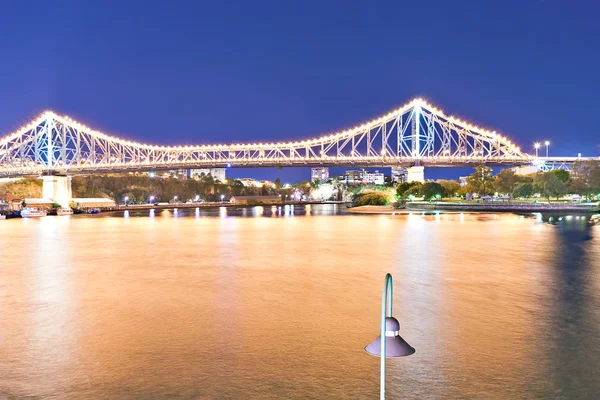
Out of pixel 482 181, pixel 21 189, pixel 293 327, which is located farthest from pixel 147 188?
pixel 293 327

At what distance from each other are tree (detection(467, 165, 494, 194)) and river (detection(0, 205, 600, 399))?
6047 centimetres

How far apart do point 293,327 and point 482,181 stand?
74095mm

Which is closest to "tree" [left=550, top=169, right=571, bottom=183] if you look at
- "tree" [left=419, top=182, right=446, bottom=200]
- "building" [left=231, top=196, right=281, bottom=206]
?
"tree" [left=419, top=182, right=446, bottom=200]

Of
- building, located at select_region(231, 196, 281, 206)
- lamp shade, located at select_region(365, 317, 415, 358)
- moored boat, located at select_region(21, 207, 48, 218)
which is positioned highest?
building, located at select_region(231, 196, 281, 206)

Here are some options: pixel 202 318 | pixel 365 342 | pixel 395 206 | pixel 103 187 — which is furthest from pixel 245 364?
pixel 103 187

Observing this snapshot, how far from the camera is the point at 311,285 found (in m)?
13.6

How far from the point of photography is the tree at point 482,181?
77.3m

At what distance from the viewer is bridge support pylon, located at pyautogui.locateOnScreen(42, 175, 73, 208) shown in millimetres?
83938

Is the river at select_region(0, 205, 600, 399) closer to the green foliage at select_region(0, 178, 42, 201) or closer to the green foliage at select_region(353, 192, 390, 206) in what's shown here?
the green foliage at select_region(353, 192, 390, 206)

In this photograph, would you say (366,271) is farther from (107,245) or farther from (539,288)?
(107,245)

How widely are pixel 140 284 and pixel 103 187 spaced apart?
129372 millimetres

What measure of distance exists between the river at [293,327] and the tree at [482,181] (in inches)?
2381

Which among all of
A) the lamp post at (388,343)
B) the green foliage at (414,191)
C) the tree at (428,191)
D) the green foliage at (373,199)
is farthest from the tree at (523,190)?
the lamp post at (388,343)

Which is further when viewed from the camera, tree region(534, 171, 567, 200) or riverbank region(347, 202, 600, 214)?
tree region(534, 171, 567, 200)
